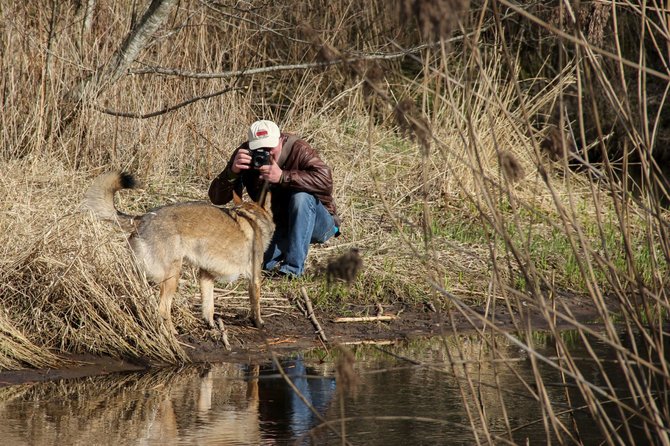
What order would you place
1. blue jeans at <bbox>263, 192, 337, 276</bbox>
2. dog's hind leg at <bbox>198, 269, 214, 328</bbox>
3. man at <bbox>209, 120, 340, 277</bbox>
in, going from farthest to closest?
1. blue jeans at <bbox>263, 192, 337, 276</bbox>
2. man at <bbox>209, 120, 340, 277</bbox>
3. dog's hind leg at <bbox>198, 269, 214, 328</bbox>

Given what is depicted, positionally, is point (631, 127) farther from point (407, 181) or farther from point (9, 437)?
point (407, 181)

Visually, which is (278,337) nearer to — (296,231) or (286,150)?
(296,231)

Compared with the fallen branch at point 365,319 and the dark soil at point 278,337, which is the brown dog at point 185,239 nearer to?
the dark soil at point 278,337

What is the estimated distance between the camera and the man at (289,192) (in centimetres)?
785

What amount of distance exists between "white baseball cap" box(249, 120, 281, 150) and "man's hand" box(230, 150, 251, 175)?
10 cm

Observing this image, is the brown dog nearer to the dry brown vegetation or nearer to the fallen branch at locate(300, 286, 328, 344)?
the dry brown vegetation

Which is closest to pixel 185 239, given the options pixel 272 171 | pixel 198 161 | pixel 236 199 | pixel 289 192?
pixel 236 199

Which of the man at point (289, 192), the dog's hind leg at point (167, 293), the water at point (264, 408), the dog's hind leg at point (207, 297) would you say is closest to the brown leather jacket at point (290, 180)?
the man at point (289, 192)

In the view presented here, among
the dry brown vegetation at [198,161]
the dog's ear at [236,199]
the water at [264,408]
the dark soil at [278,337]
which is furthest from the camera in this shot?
the dog's ear at [236,199]

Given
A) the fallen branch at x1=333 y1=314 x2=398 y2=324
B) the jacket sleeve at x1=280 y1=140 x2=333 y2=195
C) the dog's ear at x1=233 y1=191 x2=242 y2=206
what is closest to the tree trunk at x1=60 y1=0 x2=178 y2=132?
the jacket sleeve at x1=280 y1=140 x2=333 y2=195

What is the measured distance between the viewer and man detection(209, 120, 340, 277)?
25.8 ft

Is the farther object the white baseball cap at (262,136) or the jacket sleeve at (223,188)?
the jacket sleeve at (223,188)

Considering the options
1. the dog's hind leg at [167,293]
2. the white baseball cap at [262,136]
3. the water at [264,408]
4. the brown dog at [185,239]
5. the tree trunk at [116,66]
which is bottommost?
the water at [264,408]

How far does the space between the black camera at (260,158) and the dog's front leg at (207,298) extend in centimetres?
89
